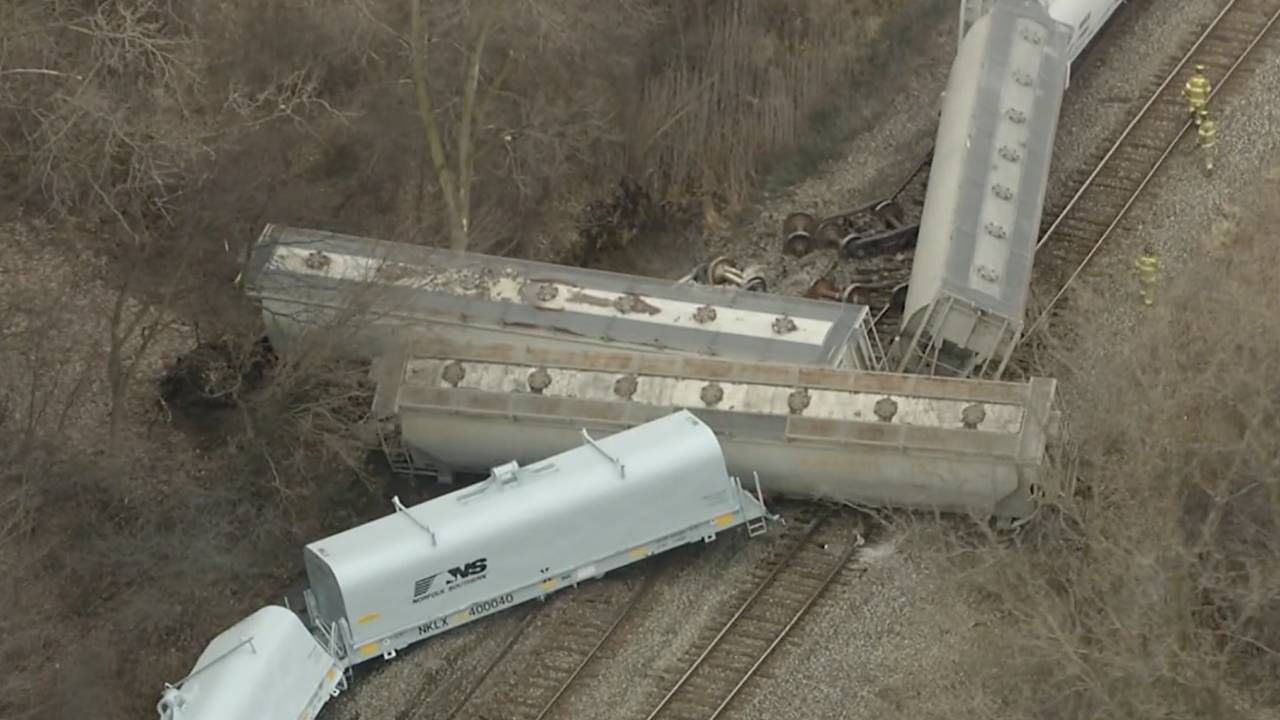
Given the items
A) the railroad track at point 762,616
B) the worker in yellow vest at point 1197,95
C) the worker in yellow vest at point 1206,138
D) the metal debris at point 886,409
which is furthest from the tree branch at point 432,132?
the worker in yellow vest at point 1197,95

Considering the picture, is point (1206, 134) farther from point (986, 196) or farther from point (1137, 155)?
point (986, 196)

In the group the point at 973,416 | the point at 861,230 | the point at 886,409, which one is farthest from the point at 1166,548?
the point at 861,230

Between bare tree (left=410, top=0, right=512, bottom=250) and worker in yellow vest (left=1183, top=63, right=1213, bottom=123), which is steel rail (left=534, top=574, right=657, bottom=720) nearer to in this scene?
bare tree (left=410, top=0, right=512, bottom=250)

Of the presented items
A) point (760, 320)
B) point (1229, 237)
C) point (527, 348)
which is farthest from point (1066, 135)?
point (527, 348)

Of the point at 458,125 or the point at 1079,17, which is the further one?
the point at 1079,17

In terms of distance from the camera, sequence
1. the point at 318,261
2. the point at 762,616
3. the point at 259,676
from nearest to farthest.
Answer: the point at 259,676 → the point at 762,616 → the point at 318,261

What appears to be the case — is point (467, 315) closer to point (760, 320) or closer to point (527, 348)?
point (527, 348)

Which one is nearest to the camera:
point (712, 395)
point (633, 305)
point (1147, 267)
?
point (712, 395)
